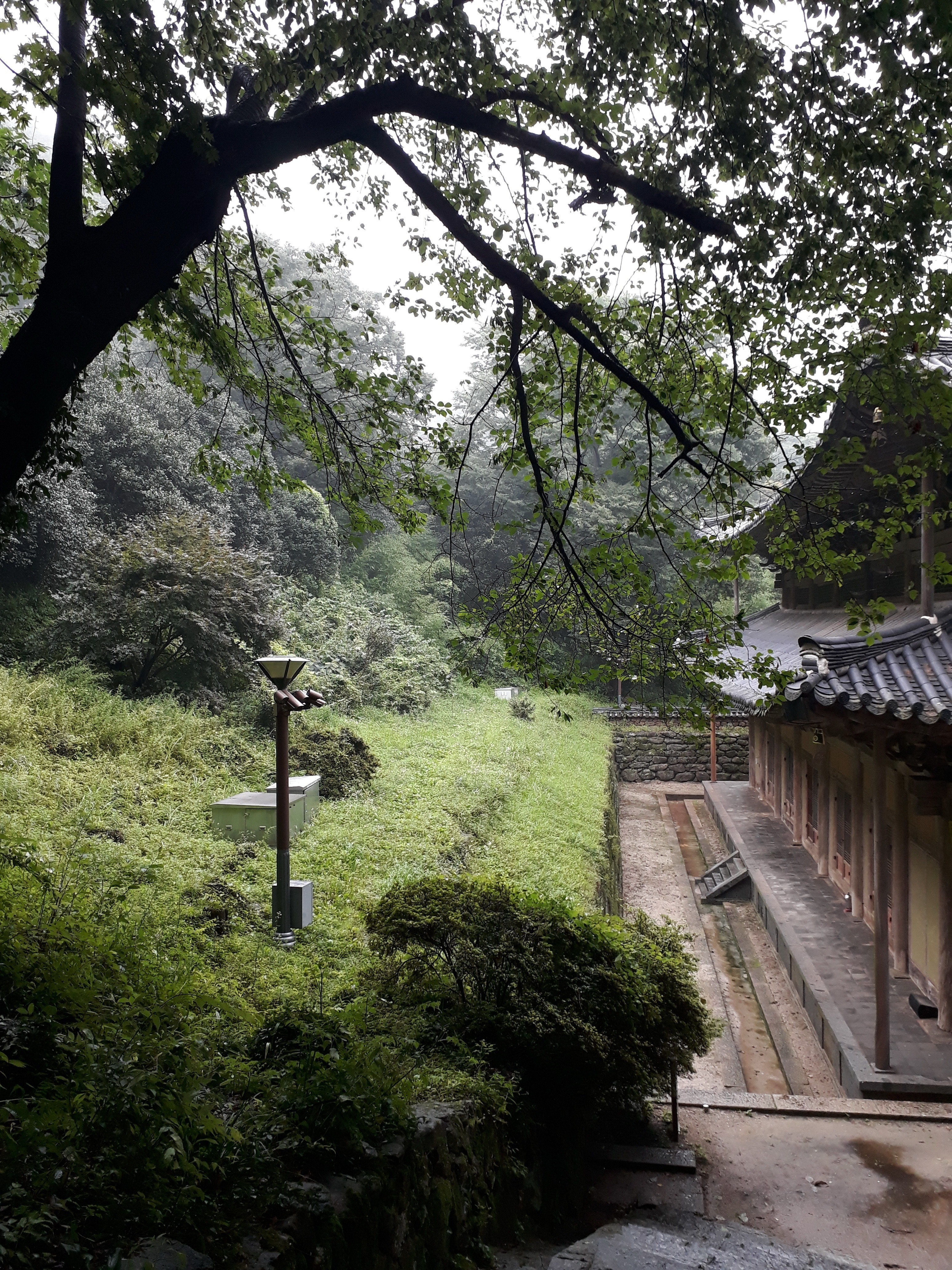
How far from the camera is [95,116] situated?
15.3 ft

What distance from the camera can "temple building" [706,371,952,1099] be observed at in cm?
609

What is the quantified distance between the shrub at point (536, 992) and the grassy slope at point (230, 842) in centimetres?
90

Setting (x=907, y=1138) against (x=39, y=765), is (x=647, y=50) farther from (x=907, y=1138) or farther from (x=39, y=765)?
(x=39, y=765)

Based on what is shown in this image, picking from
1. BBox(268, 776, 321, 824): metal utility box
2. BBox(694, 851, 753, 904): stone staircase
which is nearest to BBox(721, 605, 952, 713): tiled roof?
BBox(694, 851, 753, 904): stone staircase

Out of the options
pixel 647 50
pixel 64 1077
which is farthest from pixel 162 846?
pixel 647 50

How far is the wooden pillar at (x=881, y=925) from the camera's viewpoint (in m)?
6.84

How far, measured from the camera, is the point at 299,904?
247 inches

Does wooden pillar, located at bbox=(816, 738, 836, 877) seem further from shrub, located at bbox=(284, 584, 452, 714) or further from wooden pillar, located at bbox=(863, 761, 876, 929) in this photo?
shrub, located at bbox=(284, 584, 452, 714)

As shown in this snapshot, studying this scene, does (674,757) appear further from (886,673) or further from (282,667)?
(282,667)

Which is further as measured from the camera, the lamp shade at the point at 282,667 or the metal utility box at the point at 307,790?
the metal utility box at the point at 307,790

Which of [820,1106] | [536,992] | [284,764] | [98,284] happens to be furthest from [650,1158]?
[98,284]

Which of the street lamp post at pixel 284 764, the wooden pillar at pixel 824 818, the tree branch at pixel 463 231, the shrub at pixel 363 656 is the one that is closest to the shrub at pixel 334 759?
the street lamp post at pixel 284 764

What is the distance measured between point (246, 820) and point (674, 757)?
773 inches

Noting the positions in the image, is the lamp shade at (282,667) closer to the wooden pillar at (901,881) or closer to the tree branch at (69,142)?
the tree branch at (69,142)
